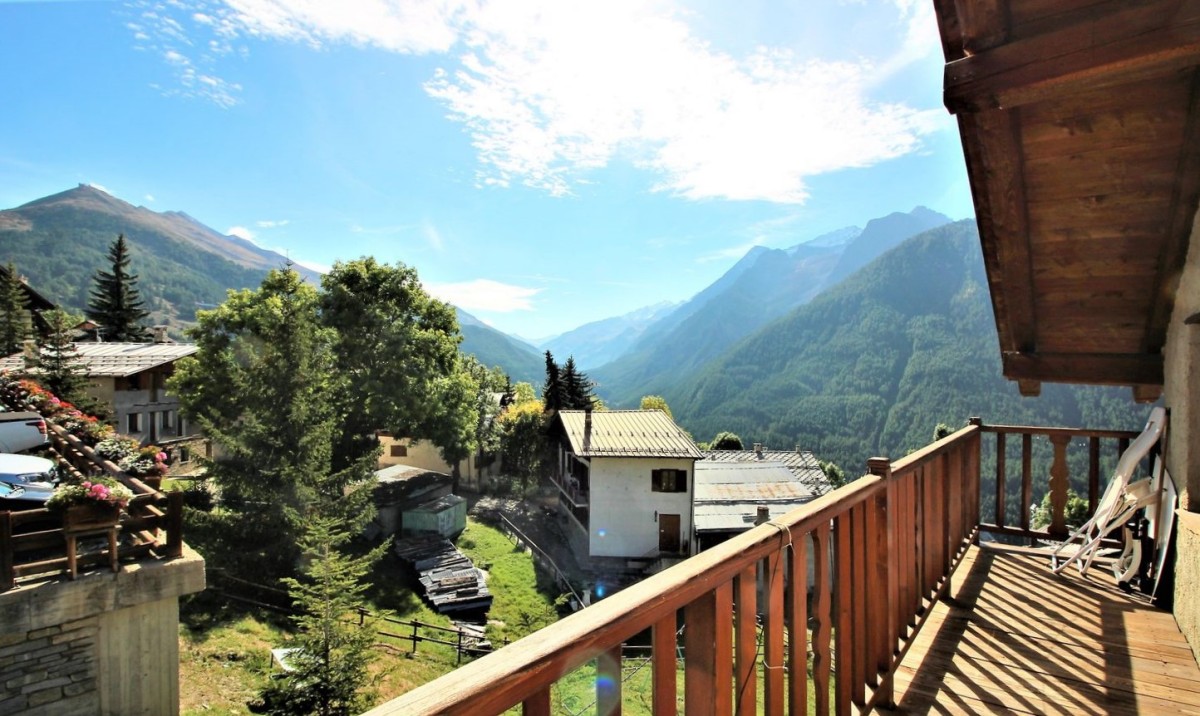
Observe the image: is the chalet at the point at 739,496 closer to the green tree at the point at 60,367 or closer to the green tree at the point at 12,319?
the green tree at the point at 60,367

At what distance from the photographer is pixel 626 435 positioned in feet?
66.3

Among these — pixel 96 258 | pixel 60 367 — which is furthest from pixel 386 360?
pixel 96 258

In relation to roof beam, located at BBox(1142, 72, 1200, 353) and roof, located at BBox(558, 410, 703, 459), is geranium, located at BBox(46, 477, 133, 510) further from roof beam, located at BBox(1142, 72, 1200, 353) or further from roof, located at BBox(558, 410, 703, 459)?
roof, located at BBox(558, 410, 703, 459)

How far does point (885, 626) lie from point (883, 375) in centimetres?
12003

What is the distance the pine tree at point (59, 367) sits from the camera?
16719mm

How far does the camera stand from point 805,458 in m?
26.5

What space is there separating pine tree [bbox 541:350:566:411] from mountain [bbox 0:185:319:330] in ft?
374

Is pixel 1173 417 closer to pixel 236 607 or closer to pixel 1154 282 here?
pixel 1154 282

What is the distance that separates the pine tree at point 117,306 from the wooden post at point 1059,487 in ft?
149

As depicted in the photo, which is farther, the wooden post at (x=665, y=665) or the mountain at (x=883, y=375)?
the mountain at (x=883, y=375)

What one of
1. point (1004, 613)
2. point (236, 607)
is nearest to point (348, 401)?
point (236, 607)

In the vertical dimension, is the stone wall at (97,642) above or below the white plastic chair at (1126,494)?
Answer: below

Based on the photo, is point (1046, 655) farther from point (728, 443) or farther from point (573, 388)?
point (573, 388)

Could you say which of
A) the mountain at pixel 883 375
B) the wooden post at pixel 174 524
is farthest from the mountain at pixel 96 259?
the wooden post at pixel 174 524
